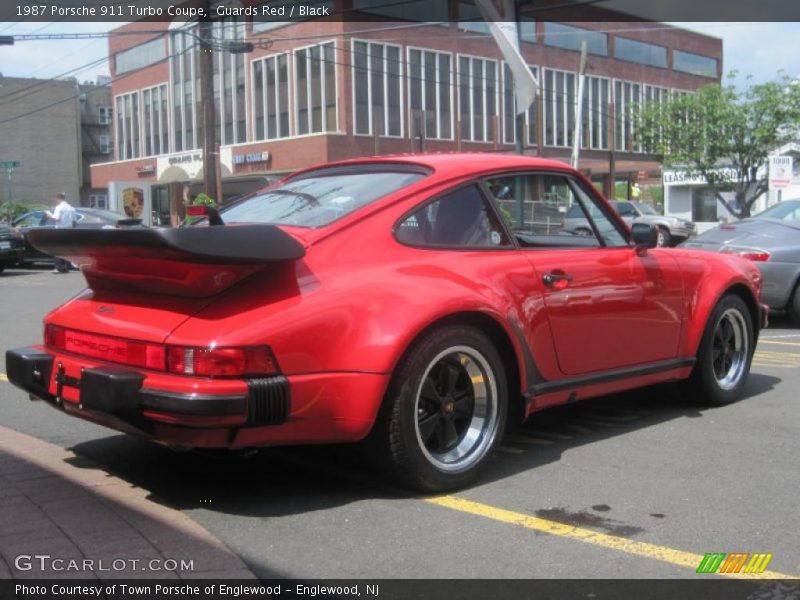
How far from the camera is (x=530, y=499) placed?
4.12 m

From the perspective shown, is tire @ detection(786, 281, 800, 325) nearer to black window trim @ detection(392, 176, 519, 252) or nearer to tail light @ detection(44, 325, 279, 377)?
black window trim @ detection(392, 176, 519, 252)

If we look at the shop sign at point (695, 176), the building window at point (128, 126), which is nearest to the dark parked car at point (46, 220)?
the shop sign at point (695, 176)

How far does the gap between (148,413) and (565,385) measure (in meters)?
2.18

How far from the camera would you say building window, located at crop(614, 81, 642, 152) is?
192 feet

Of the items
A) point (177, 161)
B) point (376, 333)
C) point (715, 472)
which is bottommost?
point (715, 472)

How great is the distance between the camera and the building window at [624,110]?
192 ft

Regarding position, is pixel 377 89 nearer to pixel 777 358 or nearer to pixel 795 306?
pixel 795 306

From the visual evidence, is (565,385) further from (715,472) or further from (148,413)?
(148,413)

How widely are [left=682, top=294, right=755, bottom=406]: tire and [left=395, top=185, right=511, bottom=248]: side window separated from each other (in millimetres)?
1876

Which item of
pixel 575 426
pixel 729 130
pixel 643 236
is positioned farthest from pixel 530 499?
pixel 729 130

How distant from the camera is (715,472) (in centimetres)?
450

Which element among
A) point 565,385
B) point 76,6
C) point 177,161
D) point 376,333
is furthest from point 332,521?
point 177,161

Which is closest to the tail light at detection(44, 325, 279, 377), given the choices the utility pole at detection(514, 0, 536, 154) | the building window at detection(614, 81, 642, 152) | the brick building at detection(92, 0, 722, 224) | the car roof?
the car roof

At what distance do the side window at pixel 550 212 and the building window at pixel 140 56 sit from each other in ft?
169
